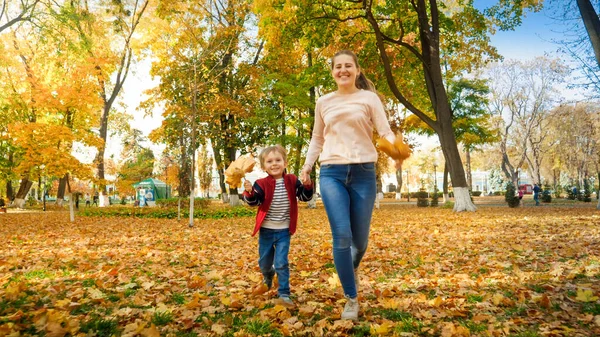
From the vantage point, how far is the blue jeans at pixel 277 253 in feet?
12.4

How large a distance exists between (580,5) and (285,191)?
9.50m

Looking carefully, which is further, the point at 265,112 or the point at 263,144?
the point at 263,144

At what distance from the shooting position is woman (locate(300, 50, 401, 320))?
10.3ft

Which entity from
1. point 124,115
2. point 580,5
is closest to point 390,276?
point 580,5

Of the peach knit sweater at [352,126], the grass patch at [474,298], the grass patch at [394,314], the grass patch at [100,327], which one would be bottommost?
the grass patch at [394,314]

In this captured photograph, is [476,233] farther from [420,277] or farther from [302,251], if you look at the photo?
[420,277]

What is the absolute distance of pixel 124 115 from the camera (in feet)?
122

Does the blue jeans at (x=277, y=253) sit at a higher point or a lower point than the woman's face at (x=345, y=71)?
lower

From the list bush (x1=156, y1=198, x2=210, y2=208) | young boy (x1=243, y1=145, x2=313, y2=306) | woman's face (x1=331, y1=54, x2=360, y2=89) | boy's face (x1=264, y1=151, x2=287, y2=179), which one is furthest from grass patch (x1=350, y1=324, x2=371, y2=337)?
bush (x1=156, y1=198, x2=210, y2=208)

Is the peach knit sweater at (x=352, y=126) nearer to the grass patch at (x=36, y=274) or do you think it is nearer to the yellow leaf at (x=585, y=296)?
the yellow leaf at (x=585, y=296)

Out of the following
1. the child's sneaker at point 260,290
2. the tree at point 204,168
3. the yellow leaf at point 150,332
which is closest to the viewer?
the yellow leaf at point 150,332

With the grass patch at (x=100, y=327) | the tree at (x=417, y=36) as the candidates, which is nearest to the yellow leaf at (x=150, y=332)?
the grass patch at (x=100, y=327)

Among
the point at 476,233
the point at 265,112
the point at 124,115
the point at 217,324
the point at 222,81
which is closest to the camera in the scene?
the point at 217,324

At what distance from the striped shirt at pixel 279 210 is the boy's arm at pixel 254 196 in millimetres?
131
